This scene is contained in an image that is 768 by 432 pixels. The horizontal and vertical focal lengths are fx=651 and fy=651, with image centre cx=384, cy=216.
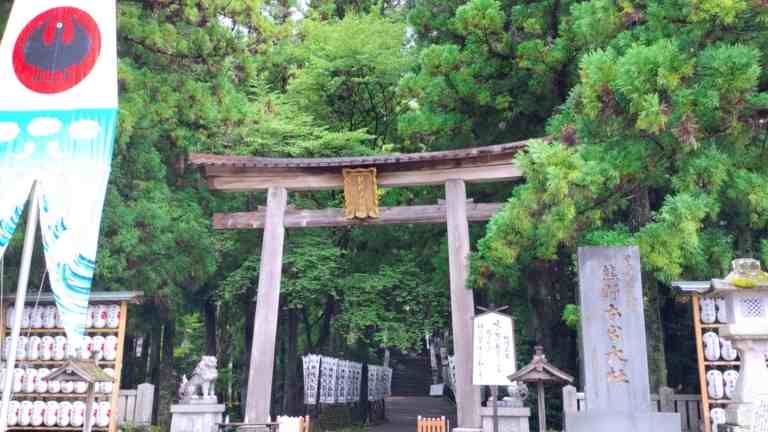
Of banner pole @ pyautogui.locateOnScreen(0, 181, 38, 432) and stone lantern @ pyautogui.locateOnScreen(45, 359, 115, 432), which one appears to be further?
stone lantern @ pyautogui.locateOnScreen(45, 359, 115, 432)

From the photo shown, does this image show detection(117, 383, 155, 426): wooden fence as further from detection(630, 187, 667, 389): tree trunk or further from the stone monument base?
detection(630, 187, 667, 389): tree trunk

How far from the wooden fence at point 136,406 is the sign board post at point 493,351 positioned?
19.6 ft

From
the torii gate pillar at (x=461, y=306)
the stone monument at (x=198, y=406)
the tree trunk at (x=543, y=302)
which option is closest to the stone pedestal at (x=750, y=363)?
the torii gate pillar at (x=461, y=306)

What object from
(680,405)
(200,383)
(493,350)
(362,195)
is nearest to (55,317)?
(200,383)

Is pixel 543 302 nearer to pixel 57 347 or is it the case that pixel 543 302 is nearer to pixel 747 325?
pixel 747 325

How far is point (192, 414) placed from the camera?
1084cm

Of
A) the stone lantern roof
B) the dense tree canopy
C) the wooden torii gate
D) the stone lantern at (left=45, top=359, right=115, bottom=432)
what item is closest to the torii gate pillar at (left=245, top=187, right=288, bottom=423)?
the wooden torii gate

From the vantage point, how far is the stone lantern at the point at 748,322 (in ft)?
26.4

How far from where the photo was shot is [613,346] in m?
7.32

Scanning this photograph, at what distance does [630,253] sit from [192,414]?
7.46 m

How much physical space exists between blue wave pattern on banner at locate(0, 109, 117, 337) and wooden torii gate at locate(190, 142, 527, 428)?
310cm

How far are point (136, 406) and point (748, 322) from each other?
9876mm

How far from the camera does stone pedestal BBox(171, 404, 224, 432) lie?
10.8 m

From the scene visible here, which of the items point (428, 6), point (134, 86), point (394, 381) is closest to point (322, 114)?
point (428, 6)
